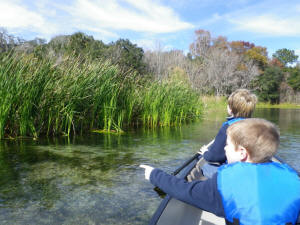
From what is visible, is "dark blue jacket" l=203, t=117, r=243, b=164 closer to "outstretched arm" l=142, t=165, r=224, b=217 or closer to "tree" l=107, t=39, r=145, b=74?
"outstretched arm" l=142, t=165, r=224, b=217

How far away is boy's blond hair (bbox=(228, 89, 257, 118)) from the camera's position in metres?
2.45

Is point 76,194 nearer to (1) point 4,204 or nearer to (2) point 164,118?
(1) point 4,204

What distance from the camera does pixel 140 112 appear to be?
8016mm

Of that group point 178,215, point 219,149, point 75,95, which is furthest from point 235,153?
point 75,95

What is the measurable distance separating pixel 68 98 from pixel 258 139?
494 centimetres

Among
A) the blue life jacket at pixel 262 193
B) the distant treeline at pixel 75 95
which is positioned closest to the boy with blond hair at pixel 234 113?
the blue life jacket at pixel 262 193

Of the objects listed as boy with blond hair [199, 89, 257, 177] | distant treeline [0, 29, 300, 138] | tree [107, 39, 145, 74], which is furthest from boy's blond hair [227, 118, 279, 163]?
tree [107, 39, 145, 74]

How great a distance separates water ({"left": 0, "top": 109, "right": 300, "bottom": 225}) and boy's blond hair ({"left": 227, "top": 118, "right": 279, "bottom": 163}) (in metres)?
1.44

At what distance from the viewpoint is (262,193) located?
3.69ft

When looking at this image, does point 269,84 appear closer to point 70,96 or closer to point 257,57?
point 257,57

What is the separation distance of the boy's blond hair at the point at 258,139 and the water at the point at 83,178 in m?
1.44

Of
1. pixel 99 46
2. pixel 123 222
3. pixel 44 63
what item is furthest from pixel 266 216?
pixel 99 46

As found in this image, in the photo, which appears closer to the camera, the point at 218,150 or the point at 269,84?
the point at 218,150

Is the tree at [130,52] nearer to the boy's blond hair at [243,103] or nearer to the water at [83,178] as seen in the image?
the water at [83,178]
